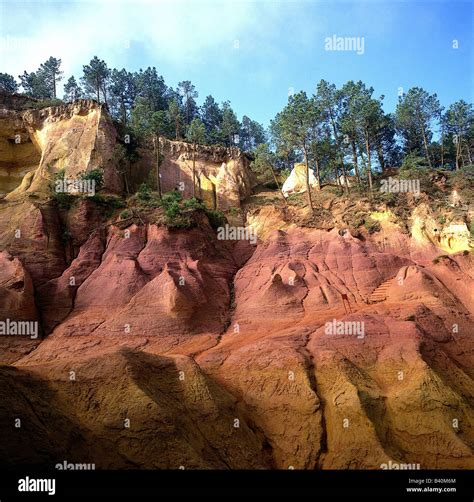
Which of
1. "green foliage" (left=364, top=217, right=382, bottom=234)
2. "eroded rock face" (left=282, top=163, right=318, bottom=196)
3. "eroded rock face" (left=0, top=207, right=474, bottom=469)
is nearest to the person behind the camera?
"eroded rock face" (left=0, top=207, right=474, bottom=469)

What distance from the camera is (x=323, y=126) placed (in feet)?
140

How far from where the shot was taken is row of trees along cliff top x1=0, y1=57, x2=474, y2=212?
131 ft

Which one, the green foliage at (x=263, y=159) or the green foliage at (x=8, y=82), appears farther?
the green foliage at (x=8, y=82)

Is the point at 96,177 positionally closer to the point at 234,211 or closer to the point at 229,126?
the point at 234,211

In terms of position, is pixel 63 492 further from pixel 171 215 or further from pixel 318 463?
pixel 171 215

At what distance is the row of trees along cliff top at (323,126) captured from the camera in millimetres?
39875

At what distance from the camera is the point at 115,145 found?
40.4 m

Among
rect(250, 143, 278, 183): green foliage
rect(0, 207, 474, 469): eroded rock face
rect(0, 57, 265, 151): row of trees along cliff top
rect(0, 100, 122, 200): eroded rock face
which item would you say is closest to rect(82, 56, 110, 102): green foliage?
rect(0, 57, 265, 151): row of trees along cliff top

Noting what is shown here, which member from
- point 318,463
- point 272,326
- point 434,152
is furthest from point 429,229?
point 434,152

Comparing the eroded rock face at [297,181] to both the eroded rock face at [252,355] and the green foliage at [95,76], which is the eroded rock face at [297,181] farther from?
the green foliage at [95,76]

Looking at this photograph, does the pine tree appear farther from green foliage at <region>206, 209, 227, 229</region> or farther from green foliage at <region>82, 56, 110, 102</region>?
green foliage at <region>206, 209, 227, 229</region>

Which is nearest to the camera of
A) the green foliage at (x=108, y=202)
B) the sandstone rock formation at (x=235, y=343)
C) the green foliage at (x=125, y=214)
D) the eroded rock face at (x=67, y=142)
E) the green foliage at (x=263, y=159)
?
the sandstone rock formation at (x=235, y=343)

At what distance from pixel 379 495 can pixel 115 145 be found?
3787cm

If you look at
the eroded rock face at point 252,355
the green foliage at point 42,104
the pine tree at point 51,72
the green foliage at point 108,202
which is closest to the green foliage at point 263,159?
the eroded rock face at point 252,355
